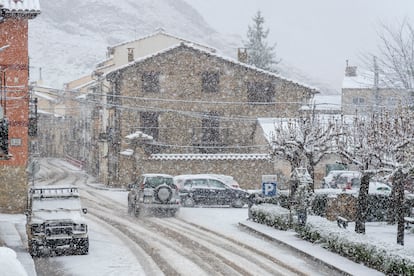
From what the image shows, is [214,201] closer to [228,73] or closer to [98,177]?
[228,73]

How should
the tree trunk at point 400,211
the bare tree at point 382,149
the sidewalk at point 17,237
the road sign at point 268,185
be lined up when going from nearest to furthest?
1. the sidewalk at point 17,237
2. the tree trunk at point 400,211
3. the bare tree at point 382,149
4. the road sign at point 268,185

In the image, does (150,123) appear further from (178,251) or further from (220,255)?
(220,255)

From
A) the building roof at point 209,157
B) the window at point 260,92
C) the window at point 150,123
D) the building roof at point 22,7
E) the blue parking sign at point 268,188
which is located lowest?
the blue parking sign at point 268,188

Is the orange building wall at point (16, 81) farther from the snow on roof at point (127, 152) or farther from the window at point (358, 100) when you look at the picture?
the window at point (358, 100)

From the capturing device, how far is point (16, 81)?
32406 mm

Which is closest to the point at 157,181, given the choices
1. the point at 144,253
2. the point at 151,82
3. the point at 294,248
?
the point at 144,253

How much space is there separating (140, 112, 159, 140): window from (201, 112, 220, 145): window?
340 cm

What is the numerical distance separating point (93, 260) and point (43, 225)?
77.4 inches

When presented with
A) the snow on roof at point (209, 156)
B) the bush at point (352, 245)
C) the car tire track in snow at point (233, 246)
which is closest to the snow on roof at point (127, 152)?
the snow on roof at point (209, 156)

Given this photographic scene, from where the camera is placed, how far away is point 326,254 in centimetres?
2006

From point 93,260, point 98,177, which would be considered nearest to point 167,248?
point 93,260

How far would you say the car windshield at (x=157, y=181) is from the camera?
32031 millimetres

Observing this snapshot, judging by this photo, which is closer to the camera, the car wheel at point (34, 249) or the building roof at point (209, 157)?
the car wheel at point (34, 249)

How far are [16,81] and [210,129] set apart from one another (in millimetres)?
22227
